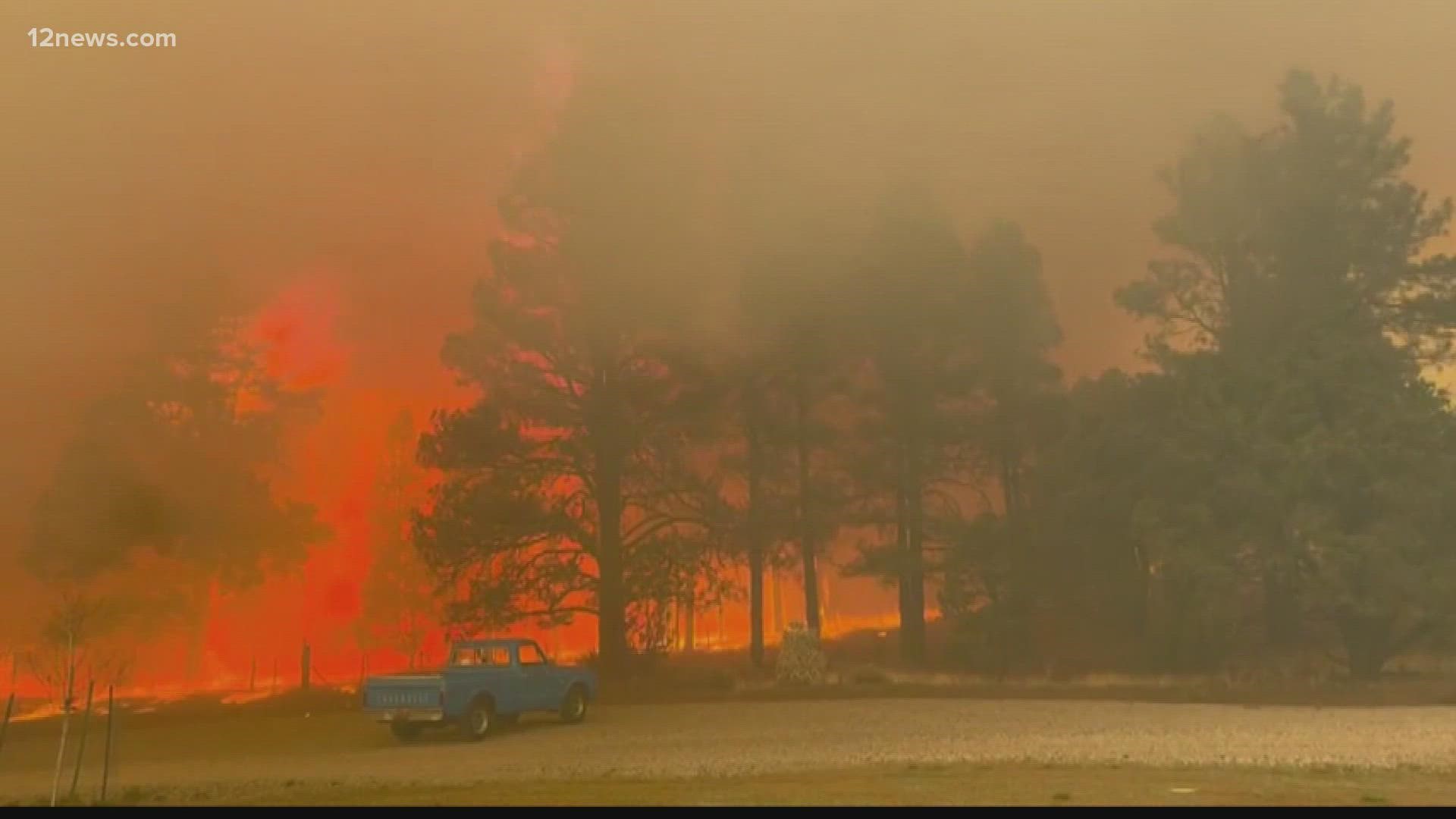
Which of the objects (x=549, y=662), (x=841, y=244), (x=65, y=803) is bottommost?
(x=65, y=803)

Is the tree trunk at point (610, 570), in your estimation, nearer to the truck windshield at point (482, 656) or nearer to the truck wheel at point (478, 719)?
the truck windshield at point (482, 656)

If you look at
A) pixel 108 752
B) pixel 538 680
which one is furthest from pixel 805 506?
pixel 108 752

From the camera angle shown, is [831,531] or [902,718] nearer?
[902,718]

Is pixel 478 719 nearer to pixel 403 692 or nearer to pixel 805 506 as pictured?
pixel 403 692

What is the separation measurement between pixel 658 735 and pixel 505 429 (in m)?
7.40

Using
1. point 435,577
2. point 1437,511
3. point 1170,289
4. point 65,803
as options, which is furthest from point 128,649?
point 1437,511

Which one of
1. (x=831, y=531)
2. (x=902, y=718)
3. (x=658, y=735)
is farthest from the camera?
(x=831, y=531)

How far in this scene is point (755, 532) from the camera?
816 inches

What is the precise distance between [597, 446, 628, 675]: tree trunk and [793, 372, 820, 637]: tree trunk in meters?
3.34

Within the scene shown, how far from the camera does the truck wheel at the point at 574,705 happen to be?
15430 mm

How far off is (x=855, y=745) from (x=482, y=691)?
4.40 m

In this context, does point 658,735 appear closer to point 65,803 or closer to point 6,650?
point 65,803

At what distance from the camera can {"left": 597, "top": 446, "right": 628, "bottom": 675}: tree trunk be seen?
64.1 ft

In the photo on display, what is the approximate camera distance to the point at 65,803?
1127 cm
